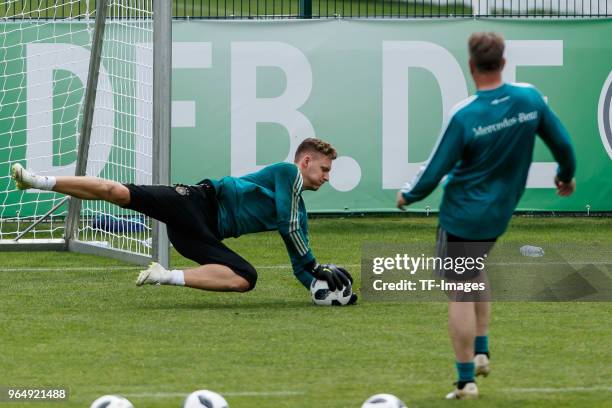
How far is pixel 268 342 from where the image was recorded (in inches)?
332

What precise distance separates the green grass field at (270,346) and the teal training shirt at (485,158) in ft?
2.88

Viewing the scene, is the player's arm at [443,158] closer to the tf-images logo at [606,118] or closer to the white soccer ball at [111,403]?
the white soccer ball at [111,403]

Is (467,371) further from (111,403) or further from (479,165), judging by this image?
(111,403)

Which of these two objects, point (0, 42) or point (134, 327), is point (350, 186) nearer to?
point (0, 42)

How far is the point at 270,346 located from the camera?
8.27 m

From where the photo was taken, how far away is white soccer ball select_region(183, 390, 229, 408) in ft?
20.2

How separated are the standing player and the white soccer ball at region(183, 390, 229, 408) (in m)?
1.21

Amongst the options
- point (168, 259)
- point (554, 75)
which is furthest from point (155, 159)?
point (554, 75)

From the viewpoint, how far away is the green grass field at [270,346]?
695cm

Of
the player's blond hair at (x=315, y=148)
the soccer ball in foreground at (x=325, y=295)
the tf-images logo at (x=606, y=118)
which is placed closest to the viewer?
the soccer ball in foreground at (x=325, y=295)

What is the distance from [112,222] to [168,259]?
234cm

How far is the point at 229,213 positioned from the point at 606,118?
22.0 ft

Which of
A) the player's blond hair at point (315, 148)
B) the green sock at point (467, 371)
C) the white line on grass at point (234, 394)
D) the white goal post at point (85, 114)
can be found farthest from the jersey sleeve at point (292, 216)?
the green sock at point (467, 371)

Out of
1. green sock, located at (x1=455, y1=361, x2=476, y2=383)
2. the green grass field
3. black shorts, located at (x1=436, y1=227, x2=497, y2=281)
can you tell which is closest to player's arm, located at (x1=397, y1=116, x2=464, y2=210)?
black shorts, located at (x1=436, y1=227, x2=497, y2=281)
